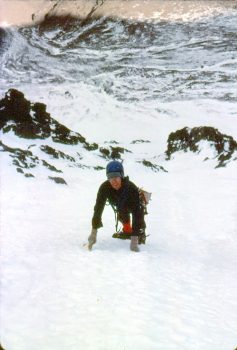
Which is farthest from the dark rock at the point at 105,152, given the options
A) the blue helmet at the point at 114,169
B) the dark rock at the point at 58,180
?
the blue helmet at the point at 114,169

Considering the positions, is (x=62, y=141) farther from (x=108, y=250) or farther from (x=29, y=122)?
(x=108, y=250)

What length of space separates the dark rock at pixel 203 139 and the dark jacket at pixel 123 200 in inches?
871

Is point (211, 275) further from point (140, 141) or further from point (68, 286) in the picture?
point (140, 141)

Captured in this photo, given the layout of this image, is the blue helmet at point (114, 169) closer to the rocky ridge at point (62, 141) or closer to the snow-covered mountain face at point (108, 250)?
the snow-covered mountain face at point (108, 250)

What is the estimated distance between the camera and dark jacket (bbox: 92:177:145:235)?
24.0 feet

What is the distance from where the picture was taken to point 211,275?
6410mm

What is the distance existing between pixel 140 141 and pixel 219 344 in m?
73.3

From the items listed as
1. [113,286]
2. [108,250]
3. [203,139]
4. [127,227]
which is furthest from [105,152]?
[113,286]

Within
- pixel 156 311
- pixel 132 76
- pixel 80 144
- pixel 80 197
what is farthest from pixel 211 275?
pixel 132 76

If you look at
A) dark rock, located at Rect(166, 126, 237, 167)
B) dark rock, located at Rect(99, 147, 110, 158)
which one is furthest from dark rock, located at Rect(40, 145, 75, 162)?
dark rock, located at Rect(166, 126, 237, 167)

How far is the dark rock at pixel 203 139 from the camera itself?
3173cm

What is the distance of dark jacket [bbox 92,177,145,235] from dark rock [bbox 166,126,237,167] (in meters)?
22.1

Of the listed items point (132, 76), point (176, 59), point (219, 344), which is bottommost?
point (219, 344)

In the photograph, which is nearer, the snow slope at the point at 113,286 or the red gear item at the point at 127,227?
the snow slope at the point at 113,286
